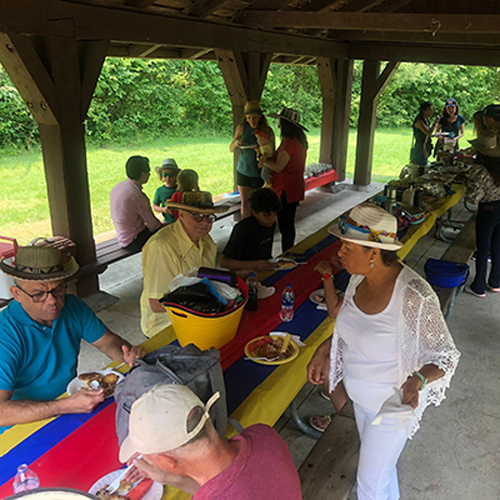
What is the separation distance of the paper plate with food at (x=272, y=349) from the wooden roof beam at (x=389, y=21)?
399 centimetres

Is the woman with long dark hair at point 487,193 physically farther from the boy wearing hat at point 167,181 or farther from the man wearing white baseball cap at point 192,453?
the man wearing white baseball cap at point 192,453

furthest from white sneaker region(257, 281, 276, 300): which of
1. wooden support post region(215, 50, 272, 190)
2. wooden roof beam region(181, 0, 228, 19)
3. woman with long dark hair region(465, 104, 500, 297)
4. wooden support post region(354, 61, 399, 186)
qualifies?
wooden support post region(354, 61, 399, 186)

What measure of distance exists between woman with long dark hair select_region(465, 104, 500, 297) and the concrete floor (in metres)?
0.31

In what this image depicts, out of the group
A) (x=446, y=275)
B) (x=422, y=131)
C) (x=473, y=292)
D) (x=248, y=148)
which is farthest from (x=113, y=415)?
(x=422, y=131)

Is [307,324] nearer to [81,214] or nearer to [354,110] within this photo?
[81,214]

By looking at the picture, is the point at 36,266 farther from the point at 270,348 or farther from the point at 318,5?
the point at 318,5

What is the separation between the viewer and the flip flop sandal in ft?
10.4

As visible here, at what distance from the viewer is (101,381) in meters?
2.17

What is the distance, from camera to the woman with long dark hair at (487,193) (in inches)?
194

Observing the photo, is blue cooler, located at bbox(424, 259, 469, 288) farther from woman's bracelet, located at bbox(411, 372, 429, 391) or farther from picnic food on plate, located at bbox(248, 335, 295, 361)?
woman's bracelet, located at bbox(411, 372, 429, 391)

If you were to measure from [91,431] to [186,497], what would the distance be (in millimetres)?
492

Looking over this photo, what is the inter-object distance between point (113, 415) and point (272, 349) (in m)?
0.85

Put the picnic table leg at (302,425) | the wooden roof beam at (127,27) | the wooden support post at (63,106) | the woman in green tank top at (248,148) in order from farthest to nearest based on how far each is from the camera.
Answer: the woman in green tank top at (248,148)
the wooden support post at (63,106)
the wooden roof beam at (127,27)
the picnic table leg at (302,425)

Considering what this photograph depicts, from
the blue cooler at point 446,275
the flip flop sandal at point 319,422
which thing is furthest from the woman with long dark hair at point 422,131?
the flip flop sandal at point 319,422
